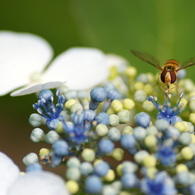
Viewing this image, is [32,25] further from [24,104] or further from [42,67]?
[42,67]

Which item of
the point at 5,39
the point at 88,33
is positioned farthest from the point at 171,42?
the point at 5,39

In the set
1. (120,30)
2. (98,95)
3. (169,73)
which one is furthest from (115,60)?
(98,95)

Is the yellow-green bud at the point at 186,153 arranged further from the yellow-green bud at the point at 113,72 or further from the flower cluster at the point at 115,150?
the yellow-green bud at the point at 113,72

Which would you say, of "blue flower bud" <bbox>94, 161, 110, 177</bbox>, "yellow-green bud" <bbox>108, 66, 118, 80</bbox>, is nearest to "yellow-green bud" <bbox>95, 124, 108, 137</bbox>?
"blue flower bud" <bbox>94, 161, 110, 177</bbox>

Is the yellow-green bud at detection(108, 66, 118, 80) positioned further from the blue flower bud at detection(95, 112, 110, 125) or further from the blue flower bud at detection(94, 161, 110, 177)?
the blue flower bud at detection(94, 161, 110, 177)

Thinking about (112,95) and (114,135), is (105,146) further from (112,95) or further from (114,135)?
(112,95)
